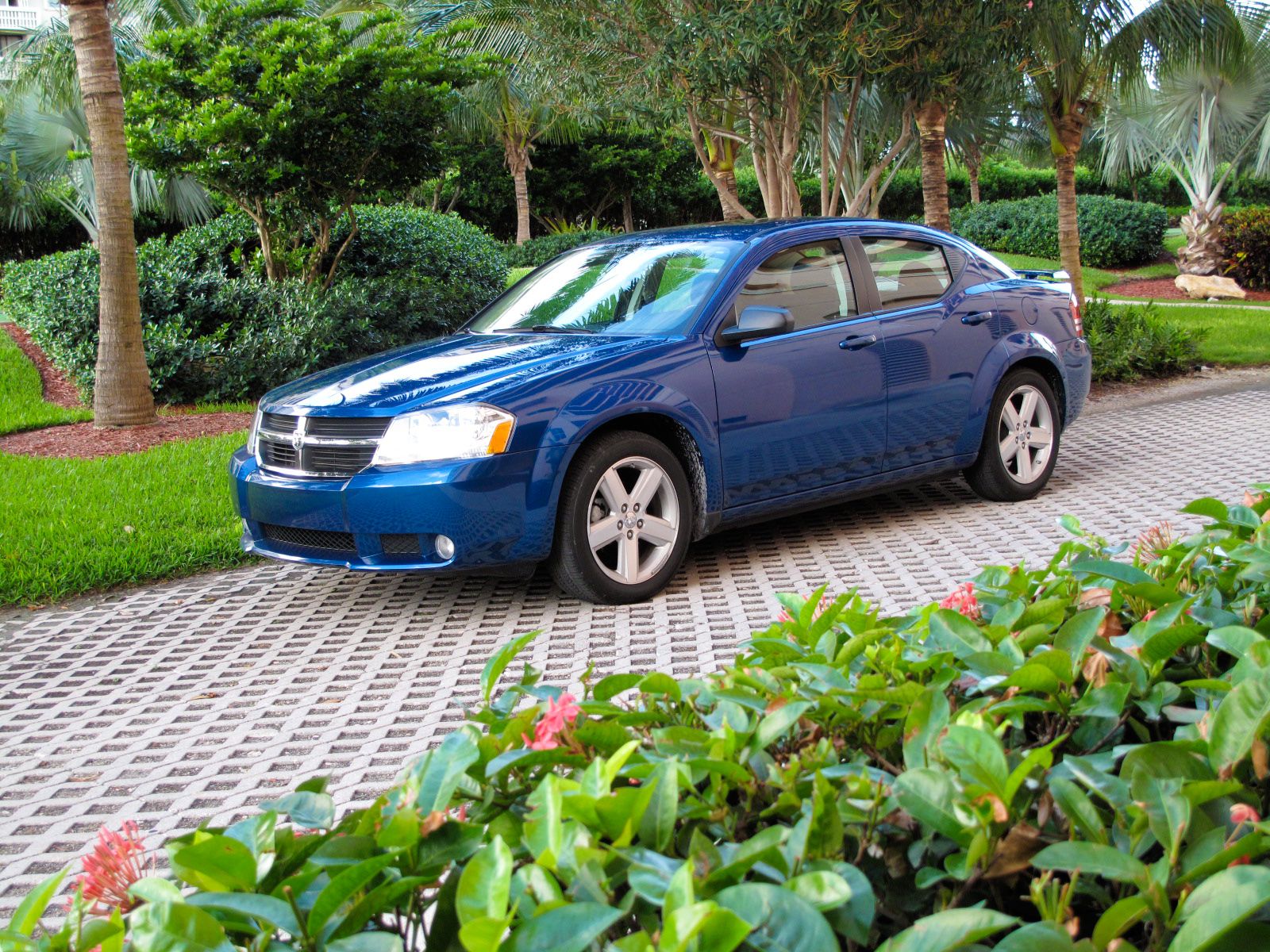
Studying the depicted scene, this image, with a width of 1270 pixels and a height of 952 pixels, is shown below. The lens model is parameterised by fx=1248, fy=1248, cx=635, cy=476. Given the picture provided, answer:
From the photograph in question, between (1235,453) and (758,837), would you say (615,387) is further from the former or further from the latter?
(1235,453)

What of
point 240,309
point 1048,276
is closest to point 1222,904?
point 1048,276

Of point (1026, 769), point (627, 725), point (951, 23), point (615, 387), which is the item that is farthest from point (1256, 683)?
point (951, 23)

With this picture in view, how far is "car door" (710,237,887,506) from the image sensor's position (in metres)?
6.02

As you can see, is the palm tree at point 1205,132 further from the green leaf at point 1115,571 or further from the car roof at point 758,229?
the green leaf at point 1115,571

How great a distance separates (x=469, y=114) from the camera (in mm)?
31000

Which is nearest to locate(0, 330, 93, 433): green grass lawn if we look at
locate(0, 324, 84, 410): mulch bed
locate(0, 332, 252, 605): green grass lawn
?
locate(0, 324, 84, 410): mulch bed

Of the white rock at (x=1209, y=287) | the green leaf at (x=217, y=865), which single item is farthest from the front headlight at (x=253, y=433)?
the white rock at (x=1209, y=287)

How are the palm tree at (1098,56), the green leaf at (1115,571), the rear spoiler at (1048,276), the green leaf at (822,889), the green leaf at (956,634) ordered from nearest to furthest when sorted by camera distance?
1. the green leaf at (822,889)
2. the green leaf at (956,634)
3. the green leaf at (1115,571)
4. the rear spoiler at (1048,276)
5. the palm tree at (1098,56)

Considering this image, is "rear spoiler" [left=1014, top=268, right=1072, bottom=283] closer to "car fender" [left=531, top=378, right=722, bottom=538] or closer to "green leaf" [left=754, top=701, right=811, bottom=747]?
"car fender" [left=531, top=378, right=722, bottom=538]

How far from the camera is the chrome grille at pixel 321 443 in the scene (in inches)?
213

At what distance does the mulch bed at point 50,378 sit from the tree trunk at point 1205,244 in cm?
1916

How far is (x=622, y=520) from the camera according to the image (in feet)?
18.5

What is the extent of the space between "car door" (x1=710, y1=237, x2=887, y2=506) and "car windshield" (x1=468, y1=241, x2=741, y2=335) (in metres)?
0.25

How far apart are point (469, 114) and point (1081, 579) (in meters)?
30.6
